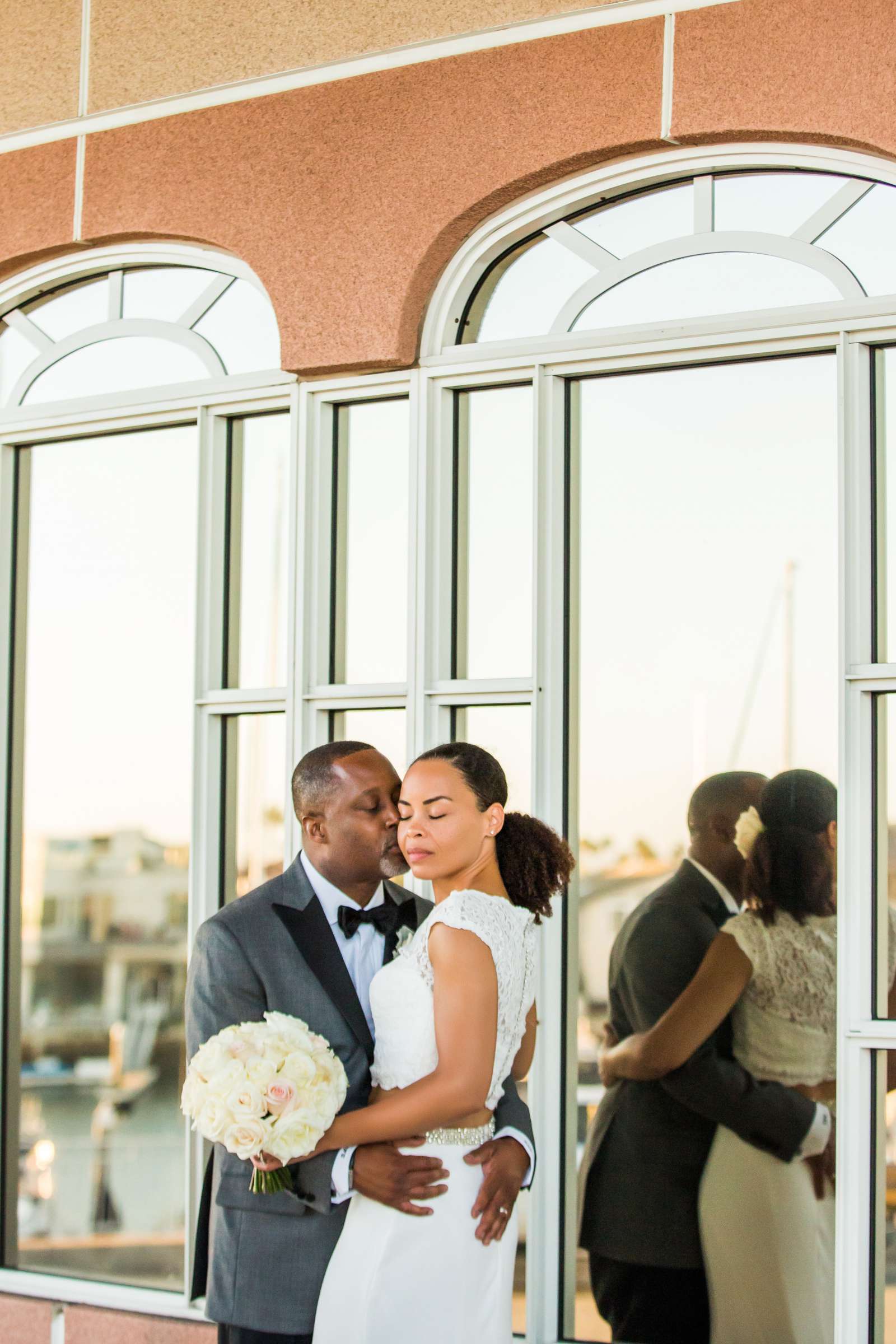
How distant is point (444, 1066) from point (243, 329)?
93.9 inches

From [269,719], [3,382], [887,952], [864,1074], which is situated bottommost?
[864,1074]

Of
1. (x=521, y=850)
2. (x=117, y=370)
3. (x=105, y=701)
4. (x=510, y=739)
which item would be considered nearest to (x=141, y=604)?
(x=105, y=701)

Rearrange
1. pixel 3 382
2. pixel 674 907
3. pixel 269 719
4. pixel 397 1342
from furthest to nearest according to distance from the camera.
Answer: pixel 3 382 → pixel 269 719 → pixel 674 907 → pixel 397 1342

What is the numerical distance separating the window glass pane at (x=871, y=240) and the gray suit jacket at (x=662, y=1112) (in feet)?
4.73

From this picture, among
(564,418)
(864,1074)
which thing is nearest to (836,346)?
(564,418)

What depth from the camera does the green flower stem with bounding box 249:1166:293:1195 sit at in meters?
2.65

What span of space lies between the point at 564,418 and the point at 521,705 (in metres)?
0.75

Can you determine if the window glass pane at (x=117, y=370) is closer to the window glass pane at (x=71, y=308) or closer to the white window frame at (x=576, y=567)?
the window glass pane at (x=71, y=308)

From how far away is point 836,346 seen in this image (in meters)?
3.35

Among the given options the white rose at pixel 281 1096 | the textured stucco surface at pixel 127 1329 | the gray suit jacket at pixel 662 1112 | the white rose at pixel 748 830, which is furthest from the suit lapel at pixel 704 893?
the textured stucco surface at pixel 127 1329

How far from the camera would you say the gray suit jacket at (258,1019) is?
2.81m

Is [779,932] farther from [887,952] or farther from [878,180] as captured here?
[878,180]

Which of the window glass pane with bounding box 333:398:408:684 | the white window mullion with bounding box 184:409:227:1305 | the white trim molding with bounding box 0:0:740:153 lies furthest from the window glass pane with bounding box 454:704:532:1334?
the white trim molding with bounding box 0:0:740:153

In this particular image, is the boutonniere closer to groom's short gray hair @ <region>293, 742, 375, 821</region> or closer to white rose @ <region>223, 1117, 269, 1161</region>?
groom's short gray hair @ <region>293, 742, 375, 821</region>
